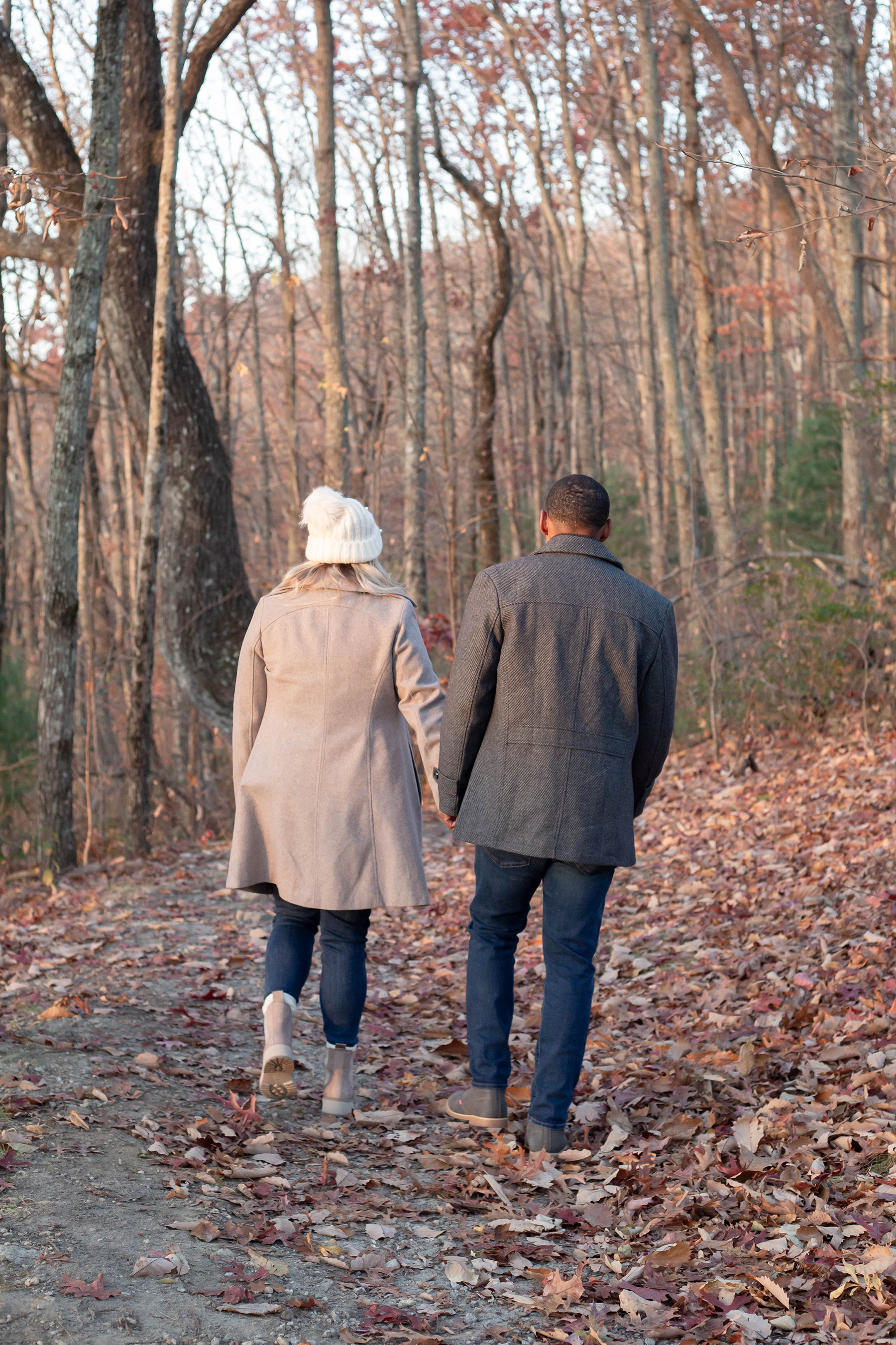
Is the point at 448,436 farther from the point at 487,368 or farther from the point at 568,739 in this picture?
the point at 568,739

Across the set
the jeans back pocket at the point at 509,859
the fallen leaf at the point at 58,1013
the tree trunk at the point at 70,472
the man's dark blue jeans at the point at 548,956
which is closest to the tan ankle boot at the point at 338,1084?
the man's dark blue jeans at the point at 548,956

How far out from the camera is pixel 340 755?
392 centimetres

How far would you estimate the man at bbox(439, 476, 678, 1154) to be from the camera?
3605 mm

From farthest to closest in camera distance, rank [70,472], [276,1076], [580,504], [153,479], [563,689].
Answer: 1. [153,479]
2. [70,472]
3. [276,1076]
4. [580,504]
5. [563,689]

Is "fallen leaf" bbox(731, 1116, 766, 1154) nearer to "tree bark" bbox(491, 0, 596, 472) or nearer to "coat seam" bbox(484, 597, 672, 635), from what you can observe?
"coat seam" bbox(484, 597, 672, 635)

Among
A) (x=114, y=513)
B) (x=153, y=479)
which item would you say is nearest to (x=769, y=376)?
(x=114, y=513)

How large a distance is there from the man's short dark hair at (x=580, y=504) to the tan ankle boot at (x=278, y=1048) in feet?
6.25

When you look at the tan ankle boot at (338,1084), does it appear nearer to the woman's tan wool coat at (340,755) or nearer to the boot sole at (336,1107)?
the boot sole at (336,1107)

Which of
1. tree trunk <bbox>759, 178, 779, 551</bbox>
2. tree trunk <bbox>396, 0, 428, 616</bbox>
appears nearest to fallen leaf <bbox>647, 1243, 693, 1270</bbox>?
tree trunk <bbox>396, 0, 428, 616</bbox>

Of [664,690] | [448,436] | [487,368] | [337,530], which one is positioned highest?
[487,368]

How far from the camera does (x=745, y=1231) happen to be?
126 inches

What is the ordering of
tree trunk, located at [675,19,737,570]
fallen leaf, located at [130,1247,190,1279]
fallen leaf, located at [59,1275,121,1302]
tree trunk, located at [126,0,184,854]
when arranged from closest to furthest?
fallen leaf, located at [59,1275,121,1302] → fallen leaf, located at [130,1247,190,1279] → tree trunk, located at [126,0,184,854] → tree trunk, located at [675,19,737,570]

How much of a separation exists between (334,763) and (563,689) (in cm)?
86

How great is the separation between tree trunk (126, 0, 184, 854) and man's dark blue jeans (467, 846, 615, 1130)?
5362mm
